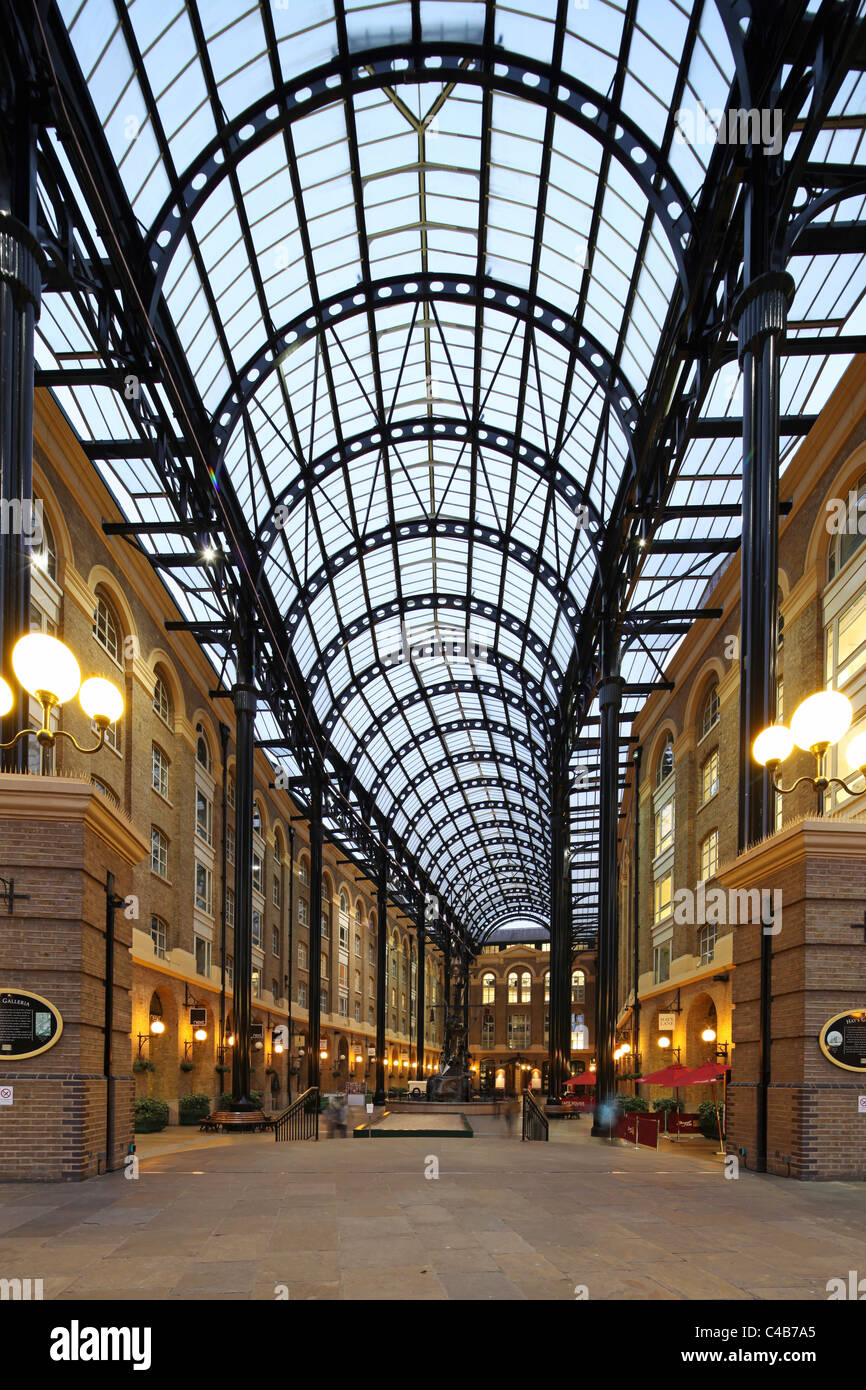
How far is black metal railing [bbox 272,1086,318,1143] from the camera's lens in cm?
2178

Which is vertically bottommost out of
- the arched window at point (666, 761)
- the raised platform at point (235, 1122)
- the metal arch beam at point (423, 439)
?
the raised platform at point (235, 1122)

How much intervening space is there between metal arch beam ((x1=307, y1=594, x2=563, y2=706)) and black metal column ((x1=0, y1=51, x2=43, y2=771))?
→ 2643 cm

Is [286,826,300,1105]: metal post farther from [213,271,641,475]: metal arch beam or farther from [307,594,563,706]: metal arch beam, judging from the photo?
[213,271,641,475]: metal arch beam

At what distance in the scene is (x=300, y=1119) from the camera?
86.2 feet

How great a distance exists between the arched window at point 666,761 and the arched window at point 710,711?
12.9 feet

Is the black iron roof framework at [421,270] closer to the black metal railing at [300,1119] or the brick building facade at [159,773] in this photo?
the brick building facade at [159,773]

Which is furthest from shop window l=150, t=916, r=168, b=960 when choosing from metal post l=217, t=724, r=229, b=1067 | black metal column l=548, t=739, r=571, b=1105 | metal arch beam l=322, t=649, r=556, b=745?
black metal column l=548, t=739, r=571, b=1105

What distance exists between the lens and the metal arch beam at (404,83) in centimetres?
1833

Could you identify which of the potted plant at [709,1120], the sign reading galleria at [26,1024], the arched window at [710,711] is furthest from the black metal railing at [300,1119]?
the arched window at [710,711]

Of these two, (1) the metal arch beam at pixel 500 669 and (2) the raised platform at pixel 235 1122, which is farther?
(1) the metal arch beam at pixel 500 669

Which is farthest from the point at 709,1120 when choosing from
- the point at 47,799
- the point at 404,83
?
the point at 404,83

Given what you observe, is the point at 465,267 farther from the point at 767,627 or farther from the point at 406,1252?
the point at 406,1252

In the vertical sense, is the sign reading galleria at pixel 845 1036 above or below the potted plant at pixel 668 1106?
above

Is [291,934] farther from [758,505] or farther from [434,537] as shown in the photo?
[758,505]
